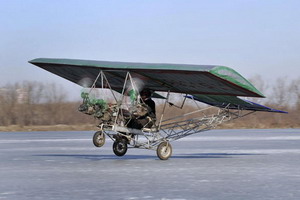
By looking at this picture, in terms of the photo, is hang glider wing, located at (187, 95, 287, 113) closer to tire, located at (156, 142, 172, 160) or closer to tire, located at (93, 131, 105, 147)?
tire, located at (156, 142, 172, 160)

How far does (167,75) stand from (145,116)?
1841 mm

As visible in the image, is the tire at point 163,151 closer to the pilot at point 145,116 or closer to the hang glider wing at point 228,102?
the pilot at point 145,116

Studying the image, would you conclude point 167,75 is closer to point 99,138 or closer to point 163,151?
point 163,151

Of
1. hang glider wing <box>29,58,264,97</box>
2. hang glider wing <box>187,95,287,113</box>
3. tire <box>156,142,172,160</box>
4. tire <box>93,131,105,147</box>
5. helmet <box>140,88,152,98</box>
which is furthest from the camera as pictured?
hang glider wing <box>187,95,287,113</box>

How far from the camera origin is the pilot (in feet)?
57.0

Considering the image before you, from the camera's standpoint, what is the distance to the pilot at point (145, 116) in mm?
17359

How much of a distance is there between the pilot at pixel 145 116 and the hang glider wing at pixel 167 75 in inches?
12.2

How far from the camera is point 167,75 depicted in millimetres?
16172

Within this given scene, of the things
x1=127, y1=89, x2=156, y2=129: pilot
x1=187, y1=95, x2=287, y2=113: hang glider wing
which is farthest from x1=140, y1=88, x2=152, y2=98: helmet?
x1=187, y1=95, x2=287, y2=113: hang glider wing

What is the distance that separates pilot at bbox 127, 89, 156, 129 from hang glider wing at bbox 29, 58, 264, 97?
31cm

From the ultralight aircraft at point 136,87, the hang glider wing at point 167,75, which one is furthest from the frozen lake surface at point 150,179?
the hang glider wing at point 167,75

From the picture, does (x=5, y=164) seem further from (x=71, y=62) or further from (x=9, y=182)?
(x=9, y=182)

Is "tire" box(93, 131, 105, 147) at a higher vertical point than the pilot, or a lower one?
lower

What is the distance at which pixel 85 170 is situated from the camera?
1448 cm
